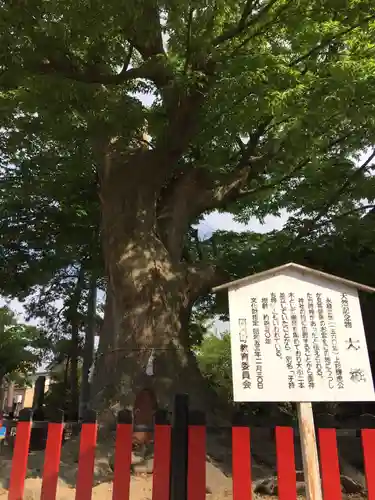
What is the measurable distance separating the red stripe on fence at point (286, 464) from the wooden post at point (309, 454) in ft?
0.41

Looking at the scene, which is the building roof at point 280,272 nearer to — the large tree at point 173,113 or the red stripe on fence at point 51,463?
the red stripe on fence at point 51,463

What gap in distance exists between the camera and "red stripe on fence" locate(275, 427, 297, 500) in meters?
3.00

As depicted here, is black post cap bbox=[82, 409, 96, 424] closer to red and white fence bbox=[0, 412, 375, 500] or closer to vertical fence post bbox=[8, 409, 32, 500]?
red and white fence bbox=[0, 412, 375, 500]

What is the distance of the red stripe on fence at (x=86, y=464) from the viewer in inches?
128

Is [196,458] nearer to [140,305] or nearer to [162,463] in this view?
[162,463]

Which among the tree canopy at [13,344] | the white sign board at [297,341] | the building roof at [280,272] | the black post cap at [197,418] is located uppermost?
the tree canopy at [13,344]


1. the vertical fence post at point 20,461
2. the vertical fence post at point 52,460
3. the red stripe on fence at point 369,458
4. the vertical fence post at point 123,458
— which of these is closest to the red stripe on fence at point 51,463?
the vertical fence post at point 52,460

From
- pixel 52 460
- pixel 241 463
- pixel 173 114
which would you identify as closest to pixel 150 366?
pixel 52 460

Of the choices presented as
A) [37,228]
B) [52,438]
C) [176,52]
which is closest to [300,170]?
[176,52]

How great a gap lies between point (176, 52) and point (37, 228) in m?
5.86

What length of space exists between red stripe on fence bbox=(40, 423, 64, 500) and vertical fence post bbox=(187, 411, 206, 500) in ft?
3.42

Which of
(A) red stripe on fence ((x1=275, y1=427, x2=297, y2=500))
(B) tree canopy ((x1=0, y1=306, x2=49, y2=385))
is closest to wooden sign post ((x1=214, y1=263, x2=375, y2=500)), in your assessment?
(A) red stripe on fence ((x1=275, y1=427, x2=297, y2=500))

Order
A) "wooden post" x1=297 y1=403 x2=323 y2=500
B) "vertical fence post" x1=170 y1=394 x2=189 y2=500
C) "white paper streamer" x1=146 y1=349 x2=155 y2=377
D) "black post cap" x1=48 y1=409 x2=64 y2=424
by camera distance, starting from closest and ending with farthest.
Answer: "wooden post" x1=297 y1=403 x2=323 y2=500, "vertical fence post" x1=170 y1=394 x2=189 y2=500, "black post cap" x1=48 y1=409 x2=64 y2=424, "white paper streamer" x1=146 y1=349 x2=155 y2=377

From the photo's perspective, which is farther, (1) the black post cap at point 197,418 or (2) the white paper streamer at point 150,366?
(2) the white paper streamer at point 150,366
